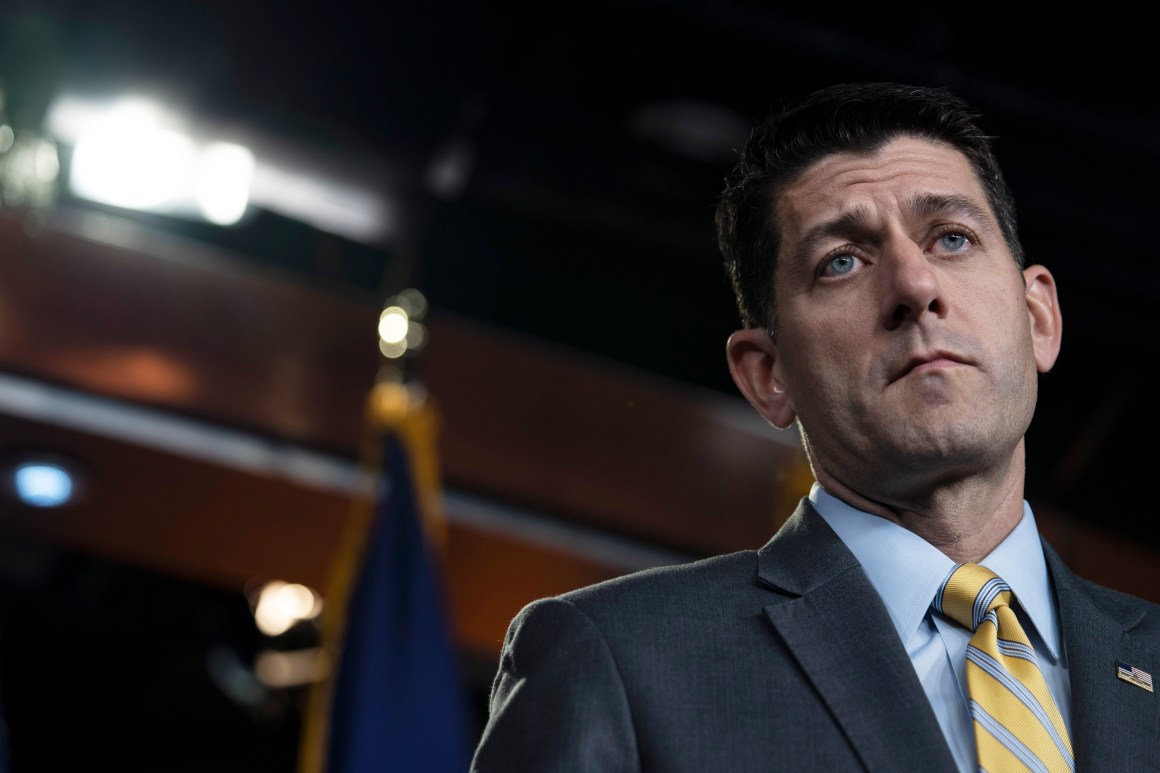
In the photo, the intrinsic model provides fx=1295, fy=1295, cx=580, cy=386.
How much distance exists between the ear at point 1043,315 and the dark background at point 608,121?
1.41 metres

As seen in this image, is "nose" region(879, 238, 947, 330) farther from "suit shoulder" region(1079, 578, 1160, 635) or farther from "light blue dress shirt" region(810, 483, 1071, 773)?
"suit shoulder" region(1079, 578, 1160, 635)

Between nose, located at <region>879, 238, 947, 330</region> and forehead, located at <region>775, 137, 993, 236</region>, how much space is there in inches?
3.9

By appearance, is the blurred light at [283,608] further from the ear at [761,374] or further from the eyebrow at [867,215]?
the eyebrow at [867,215]

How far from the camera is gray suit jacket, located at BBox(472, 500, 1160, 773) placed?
3.45 ft

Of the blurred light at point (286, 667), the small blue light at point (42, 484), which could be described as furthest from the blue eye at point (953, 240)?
the blurred light at point (286, 667)

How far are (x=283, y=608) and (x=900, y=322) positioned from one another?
4.87m

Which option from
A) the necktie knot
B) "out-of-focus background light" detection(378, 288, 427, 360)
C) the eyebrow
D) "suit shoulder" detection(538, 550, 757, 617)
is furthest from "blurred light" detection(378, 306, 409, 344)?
the necktie knot

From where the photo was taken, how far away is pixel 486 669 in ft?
17.7

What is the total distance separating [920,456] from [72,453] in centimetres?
302

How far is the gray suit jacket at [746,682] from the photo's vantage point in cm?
105

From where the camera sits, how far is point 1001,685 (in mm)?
1110

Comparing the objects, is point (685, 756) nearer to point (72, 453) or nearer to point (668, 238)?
point (668, 238)

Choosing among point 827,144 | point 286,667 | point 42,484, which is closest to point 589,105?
point 42,484

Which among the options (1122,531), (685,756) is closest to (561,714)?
(685,756)
